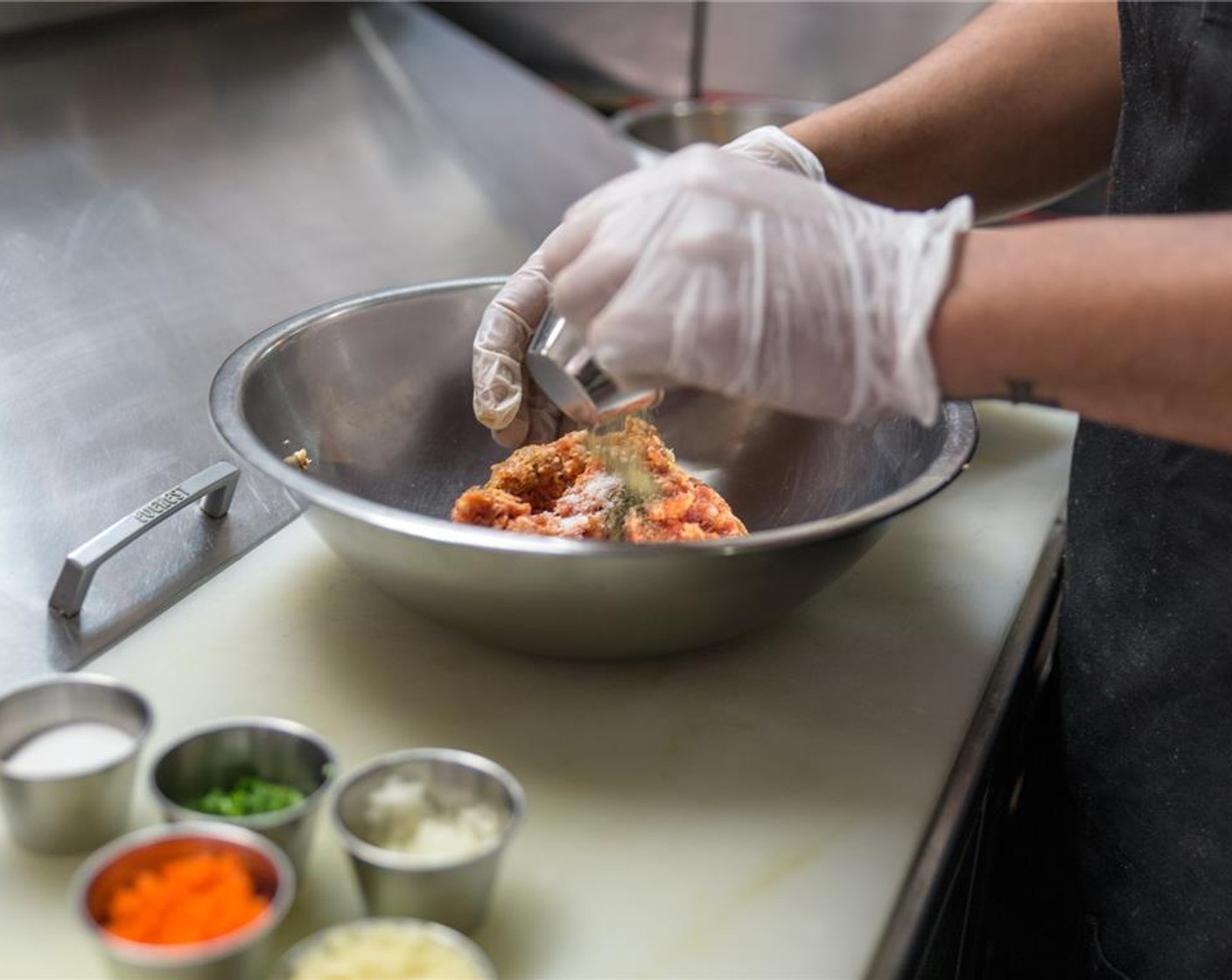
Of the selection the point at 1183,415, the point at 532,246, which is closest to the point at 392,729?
the point at 1183,415

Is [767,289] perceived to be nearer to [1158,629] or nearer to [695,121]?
[1158,629]

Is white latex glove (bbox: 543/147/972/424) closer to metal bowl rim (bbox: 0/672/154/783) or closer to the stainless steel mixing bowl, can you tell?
the stainless steel mixing bowl

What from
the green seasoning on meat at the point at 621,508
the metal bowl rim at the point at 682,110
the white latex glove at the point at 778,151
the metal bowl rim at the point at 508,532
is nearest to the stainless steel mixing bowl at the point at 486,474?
the metal bowl rim at the point at 508,532

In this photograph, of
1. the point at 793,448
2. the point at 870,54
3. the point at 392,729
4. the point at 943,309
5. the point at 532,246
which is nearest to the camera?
the point at 943,309

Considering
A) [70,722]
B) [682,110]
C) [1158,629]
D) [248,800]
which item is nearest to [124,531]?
[70,722]

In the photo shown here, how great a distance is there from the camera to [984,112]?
1.38 meters

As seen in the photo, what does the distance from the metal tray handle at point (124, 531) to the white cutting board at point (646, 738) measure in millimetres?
62

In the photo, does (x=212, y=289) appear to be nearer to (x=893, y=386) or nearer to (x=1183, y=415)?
(x=893, y=386)

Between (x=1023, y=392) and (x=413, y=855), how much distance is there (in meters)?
0.50

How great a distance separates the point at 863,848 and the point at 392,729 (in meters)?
0.37

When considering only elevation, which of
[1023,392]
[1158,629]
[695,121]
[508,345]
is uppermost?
[1023,392]

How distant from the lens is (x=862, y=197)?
4.60ft

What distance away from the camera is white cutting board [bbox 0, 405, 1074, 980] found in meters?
0.83

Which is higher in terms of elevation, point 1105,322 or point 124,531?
point 1105,322
